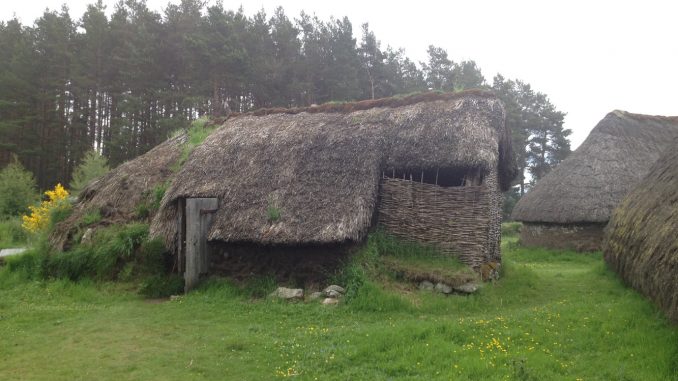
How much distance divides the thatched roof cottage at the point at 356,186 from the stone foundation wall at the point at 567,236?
643 cm

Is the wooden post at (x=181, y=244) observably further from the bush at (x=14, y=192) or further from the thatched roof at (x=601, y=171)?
the bush at (x=14, y=192)

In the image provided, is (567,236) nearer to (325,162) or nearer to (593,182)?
(593,182)

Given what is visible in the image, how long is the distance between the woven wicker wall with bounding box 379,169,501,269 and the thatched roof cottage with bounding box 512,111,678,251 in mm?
8012

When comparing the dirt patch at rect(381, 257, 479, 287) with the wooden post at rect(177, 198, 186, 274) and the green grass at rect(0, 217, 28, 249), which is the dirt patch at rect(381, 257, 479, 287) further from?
the green grass at rect(0, 217, 28, 249)

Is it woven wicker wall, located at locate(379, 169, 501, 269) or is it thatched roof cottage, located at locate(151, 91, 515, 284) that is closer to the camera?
thatched roof cottage, located at locate(151, 91, 515, 284)

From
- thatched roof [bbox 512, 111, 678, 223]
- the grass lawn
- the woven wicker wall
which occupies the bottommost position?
the grass lawn

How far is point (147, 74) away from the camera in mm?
25297

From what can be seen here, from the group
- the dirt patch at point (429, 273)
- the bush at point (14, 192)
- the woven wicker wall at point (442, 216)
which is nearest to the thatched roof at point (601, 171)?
the woven wicker wall at point (442, 216)

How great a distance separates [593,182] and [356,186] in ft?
36.9

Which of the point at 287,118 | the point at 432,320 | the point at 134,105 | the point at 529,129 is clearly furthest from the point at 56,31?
the point at 529,129

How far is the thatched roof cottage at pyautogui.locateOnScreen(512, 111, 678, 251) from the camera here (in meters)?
16.4

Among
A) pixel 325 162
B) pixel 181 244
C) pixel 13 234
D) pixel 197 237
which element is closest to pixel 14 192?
pixel 13 234

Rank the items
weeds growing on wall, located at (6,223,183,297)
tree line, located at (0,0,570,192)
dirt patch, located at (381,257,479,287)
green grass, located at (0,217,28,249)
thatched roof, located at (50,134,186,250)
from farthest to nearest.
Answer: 1. tree line, located at (0,0,570,192)
2. green grass, located at (0,217,28,249)
3. thatched roof, located at (50,134,186,250)
4. weeds growing on wall, located at (6,223,183,297)
5. dirt patch, located at (381,257,479,287)

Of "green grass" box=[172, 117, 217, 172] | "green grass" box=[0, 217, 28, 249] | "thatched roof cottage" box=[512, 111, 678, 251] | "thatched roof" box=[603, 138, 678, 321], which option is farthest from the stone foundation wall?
"green grass" box=[0, 217, 28, 249]
